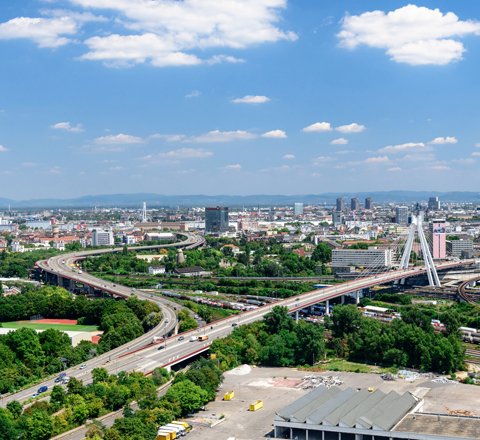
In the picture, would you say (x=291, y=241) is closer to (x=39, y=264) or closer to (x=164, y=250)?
(x=164, y=250)

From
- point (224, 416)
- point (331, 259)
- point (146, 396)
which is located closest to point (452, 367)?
point (224, 416)

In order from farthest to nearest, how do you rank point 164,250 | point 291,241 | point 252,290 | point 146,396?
point 291,241 < point 164,250 < point 252,290 < point 146,396

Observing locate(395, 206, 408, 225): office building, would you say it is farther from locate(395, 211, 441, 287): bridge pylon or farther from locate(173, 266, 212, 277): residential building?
locate(173, 266, 212, 277): residential building

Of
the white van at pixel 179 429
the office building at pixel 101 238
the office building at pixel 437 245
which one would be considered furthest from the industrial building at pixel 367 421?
the office building at pixel 101 238

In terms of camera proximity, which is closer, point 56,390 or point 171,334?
point 56,390

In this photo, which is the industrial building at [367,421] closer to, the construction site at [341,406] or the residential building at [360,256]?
the construction site at [341,406]

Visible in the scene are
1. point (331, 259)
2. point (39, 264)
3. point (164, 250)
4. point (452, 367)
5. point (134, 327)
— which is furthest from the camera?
point (164, 250)

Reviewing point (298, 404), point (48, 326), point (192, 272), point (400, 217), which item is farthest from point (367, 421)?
point (400, 217)
